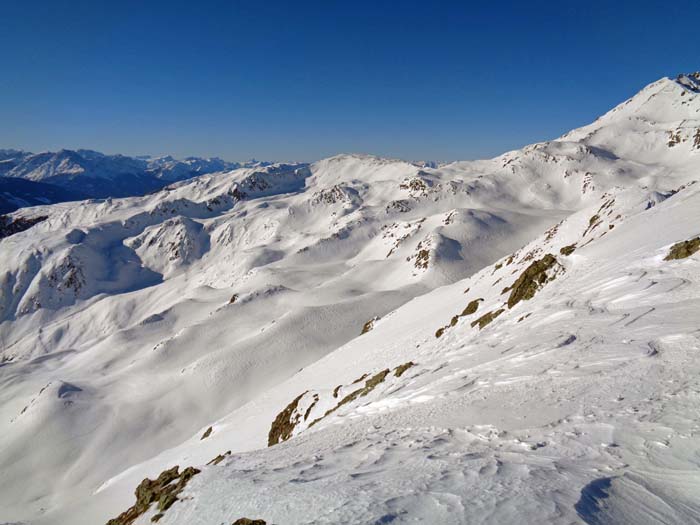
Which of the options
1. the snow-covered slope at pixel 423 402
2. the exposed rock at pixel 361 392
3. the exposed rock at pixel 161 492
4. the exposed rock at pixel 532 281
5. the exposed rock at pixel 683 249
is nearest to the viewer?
the snow-covered slope at pixel 423 402

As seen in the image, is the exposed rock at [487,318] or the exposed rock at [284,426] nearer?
the exposed rock at [487,318]

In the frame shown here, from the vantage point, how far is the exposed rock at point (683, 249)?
13.0 metres

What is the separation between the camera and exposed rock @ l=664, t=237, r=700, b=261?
42.6 feet

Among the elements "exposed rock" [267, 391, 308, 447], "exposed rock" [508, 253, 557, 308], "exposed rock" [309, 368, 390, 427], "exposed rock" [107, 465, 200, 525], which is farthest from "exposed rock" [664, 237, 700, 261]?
"exposed rock" [267, 391, 308, 447]

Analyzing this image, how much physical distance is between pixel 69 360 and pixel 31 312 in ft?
321

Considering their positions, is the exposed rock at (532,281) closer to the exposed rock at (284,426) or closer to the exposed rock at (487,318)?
the exposed rock at (487,318)

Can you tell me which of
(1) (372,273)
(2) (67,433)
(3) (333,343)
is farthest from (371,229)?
(2) (67,433)

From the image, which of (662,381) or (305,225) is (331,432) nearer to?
(662,381)

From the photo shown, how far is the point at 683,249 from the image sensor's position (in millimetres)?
13383

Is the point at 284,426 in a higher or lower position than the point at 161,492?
lower

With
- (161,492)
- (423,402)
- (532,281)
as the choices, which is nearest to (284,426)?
(161,492)

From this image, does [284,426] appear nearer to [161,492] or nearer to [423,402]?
[161,492]

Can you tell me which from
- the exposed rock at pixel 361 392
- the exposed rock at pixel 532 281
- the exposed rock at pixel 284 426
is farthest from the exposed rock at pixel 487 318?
the exposed rock at pixel 284 426

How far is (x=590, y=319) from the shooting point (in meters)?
11.7
